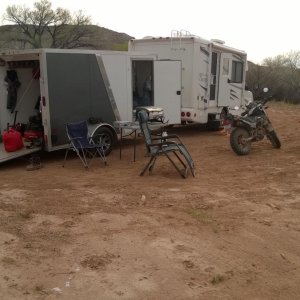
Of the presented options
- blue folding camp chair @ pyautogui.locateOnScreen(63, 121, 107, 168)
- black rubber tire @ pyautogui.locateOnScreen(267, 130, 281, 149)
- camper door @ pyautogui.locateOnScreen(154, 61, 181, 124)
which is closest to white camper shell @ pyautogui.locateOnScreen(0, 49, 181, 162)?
camper door @ pyautogui.locateOnScreen(154, 61, 181, 124)

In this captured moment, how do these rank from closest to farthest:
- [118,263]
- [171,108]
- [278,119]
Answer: [118,263] → [171,108] → [278,119]

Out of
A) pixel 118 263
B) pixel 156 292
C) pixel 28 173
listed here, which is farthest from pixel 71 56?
pixel 156 292

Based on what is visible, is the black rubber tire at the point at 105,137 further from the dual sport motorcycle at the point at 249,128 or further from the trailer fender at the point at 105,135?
the dual sport motorcycle at the point at 249,128

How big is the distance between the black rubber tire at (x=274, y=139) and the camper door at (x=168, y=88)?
2389mm

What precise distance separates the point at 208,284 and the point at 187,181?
332 cm

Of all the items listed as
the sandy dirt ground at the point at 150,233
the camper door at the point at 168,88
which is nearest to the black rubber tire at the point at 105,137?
the sandy dirt ground at the point at 150,233

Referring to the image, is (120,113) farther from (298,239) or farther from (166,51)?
(298,239)

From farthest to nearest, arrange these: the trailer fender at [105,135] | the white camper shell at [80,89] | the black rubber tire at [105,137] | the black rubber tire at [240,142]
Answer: the black rubber tire at [240,142] < the black rubber tire at [105,137] < the trailer fender at [105,135] < the white camper shell at [80,89]

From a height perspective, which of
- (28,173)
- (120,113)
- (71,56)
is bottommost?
(28,173)

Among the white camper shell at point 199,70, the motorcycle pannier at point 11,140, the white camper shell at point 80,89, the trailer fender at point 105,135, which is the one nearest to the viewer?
the white camper shell at point 80,89

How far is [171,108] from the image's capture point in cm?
1078

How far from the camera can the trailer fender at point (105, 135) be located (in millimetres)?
8824

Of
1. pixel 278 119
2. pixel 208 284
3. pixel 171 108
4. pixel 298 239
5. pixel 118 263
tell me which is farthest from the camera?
pixel 278 119

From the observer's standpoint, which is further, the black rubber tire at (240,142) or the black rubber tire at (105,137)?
the black rubber tire at (240,142)
